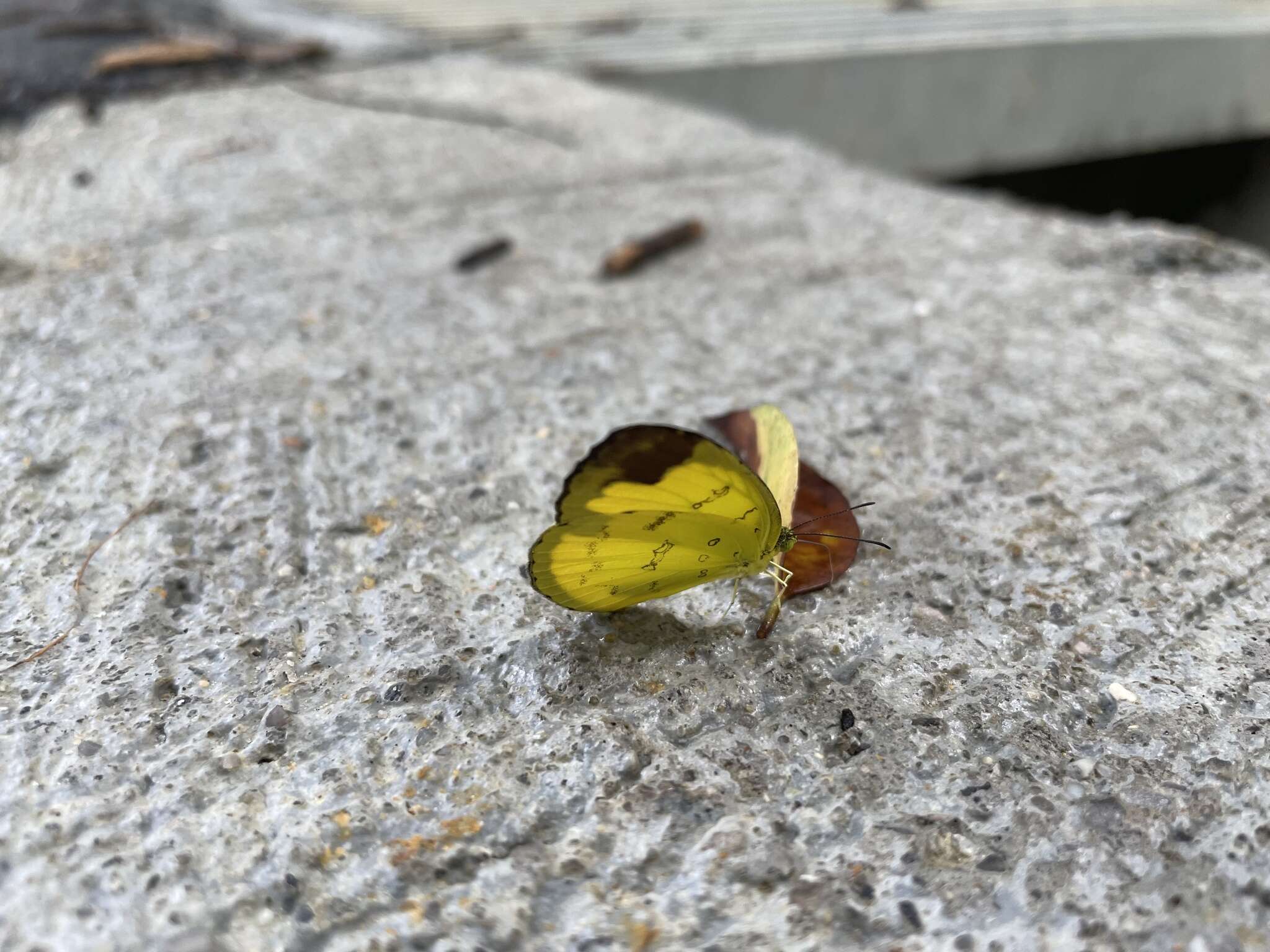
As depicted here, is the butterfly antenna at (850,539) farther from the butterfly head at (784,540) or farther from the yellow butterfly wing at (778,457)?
the butterfly head at (784,540)

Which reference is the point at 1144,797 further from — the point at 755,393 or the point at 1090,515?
the point at 755,393

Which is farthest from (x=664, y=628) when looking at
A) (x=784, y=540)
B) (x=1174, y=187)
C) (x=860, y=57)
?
(x=1174, y=187)

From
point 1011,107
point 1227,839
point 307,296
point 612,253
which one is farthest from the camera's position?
point 1011,107

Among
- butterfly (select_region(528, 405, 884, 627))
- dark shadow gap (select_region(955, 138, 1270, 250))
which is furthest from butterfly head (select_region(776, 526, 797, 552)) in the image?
dark shadow gap (select_region(955, 138, 1270, 250))

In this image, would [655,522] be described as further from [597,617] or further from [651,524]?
[597,617]

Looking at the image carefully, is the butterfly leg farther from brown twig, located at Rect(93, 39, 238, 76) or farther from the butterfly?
brown twig, located at Rect(93, 39, 238, 76)

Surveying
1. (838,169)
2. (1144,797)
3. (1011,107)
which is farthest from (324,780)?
(1011,107)

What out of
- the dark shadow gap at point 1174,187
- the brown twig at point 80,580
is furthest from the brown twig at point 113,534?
the dark shadow gap at point 1174,187
